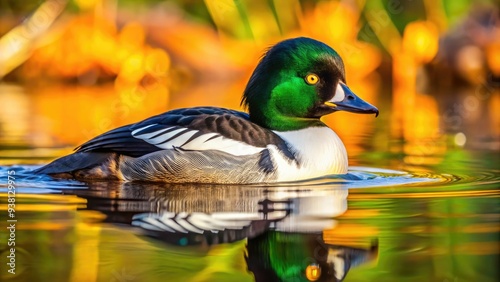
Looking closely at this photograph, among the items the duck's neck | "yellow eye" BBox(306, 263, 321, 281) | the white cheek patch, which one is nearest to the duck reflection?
"yellow eye" BBox(306, 263, 321, 281)

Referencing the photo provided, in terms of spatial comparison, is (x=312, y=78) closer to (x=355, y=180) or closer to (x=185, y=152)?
(x=355, y=180)

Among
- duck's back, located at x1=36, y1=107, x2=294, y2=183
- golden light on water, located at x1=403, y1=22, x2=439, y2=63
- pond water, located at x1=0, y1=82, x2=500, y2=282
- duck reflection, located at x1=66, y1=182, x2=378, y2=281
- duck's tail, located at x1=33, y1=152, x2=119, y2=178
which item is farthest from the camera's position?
golden light on water, located at x1=403, y1=22, x2=439, y2=63

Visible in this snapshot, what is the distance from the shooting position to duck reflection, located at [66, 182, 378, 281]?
495 cm

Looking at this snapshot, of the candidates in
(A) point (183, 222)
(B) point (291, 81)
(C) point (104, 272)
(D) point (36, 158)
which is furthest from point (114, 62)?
(C) point (104, 272)

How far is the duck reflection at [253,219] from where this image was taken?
4.95 meters

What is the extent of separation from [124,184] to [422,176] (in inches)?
89.4

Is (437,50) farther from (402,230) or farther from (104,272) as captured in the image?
(104,272)

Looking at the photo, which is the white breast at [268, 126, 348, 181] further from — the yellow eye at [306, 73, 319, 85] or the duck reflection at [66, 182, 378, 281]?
the yellow eye at [306, 73, 319, 85]

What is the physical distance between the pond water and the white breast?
100 millimetres

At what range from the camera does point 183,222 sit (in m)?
6.04

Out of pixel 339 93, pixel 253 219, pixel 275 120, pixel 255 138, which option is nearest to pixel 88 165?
pixel 255 138

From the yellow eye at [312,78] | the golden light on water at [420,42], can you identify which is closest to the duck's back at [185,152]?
the yellow eye at [312,78]

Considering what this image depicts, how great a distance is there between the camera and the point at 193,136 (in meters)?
7.61

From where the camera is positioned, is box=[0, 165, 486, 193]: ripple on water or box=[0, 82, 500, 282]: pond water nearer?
box=[0, 82, 500, 282]: pond water
